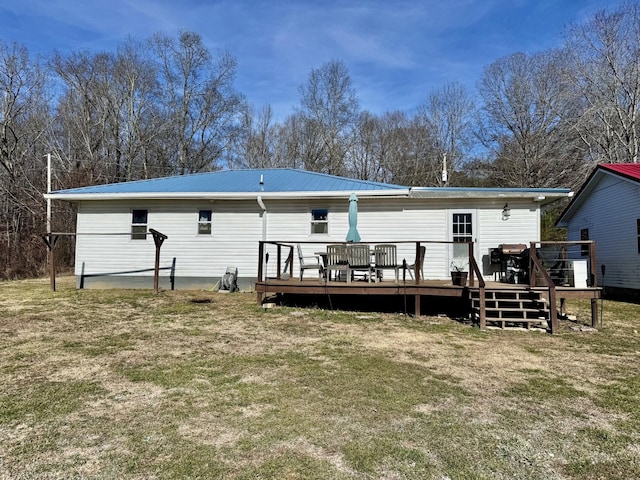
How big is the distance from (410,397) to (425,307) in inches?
227

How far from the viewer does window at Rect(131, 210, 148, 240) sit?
38.7 ft

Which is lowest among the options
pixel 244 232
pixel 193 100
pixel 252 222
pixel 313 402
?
pixel 313 402

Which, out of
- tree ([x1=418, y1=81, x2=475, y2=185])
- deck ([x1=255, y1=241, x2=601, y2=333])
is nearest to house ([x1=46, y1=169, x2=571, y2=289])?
deck ([x1=255, y1=241, x2=601, y2=333])

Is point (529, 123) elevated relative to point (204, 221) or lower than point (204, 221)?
elevated

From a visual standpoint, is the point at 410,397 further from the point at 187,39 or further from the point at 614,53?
the point at 187,39

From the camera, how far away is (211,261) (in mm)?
11562

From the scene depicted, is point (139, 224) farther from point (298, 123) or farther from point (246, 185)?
point (298, 123)

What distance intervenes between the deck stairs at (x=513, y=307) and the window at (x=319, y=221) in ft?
15.6

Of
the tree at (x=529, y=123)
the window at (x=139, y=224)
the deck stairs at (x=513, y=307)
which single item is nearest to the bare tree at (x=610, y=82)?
the tree at (x=529, y=123)

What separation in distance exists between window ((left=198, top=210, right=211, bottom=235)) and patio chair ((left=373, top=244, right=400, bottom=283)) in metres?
5.17

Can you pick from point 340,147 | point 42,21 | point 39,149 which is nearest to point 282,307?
point 42,21

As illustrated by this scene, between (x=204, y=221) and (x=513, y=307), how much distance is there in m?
8.26

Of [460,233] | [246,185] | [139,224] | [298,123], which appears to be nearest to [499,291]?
[460,233]

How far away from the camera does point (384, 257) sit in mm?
9086
